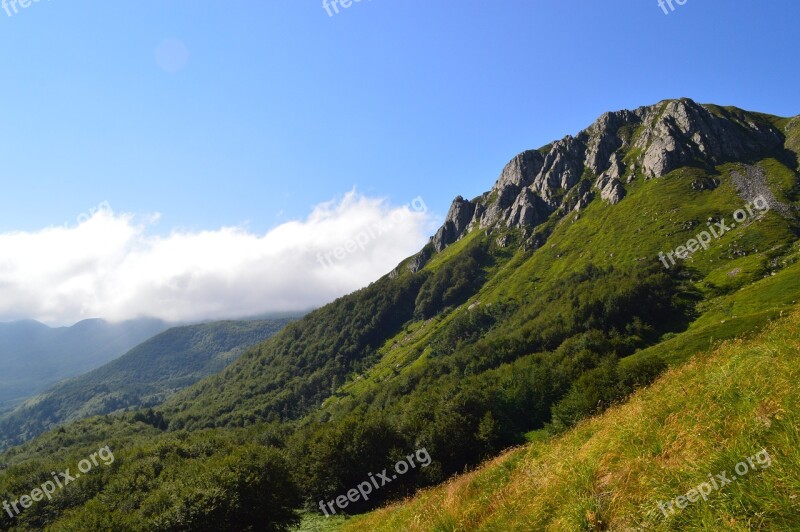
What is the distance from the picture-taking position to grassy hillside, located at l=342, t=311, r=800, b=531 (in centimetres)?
699

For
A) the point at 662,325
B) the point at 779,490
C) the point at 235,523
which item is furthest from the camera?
the point at 662,325

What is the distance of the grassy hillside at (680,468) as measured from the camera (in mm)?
6992

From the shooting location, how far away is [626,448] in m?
10.9

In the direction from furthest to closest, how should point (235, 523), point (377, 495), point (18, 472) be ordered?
point (18, 472) < point (377, 495) < point (235, 523)

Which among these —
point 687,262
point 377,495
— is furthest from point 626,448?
point 687,262

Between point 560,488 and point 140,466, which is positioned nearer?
point 560,488

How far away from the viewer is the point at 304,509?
271ft

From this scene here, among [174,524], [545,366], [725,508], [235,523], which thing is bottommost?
→ [545,366]

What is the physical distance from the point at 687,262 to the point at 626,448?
727 feet

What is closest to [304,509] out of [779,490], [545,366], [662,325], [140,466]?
[140,466]

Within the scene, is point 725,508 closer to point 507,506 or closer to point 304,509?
point 507,506

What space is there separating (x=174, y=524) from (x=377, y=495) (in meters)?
39.6

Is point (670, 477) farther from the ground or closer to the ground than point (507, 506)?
farther from the ground

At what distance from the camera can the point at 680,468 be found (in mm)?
8750
